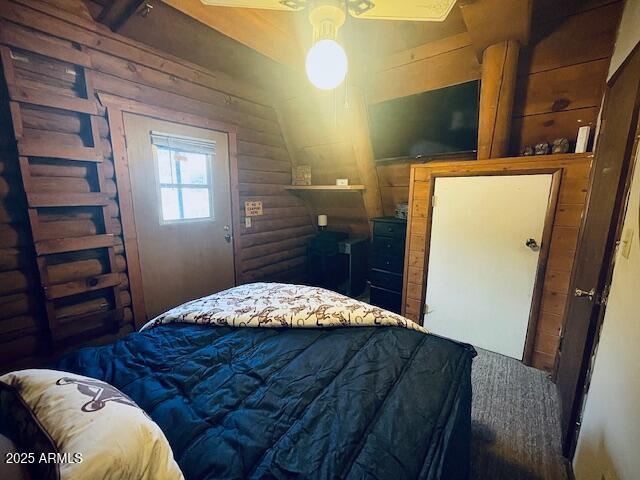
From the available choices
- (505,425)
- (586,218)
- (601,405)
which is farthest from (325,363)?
(586,218)

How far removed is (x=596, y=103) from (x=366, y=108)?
1678mm

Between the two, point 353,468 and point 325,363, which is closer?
point 353,468

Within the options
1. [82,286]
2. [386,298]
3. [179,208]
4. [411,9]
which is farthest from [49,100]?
[386,298]

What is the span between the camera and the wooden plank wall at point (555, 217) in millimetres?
1810

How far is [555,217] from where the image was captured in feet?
6.24

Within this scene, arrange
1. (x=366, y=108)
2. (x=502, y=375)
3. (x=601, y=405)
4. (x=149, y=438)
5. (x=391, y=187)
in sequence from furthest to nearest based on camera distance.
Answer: (x=391, y=187)
(x=366, y=108)
(x=502, y=375)
(x=601, y=405)
(x=149, y=438)

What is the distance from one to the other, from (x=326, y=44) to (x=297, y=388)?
1325mm

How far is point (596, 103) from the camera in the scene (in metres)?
1.82

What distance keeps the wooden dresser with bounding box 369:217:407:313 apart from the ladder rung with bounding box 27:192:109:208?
2.42 m

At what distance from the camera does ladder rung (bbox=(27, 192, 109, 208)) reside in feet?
5.57

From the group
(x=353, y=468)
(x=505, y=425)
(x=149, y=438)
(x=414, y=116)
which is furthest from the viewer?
(x=414, y=116)

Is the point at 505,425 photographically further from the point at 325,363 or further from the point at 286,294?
the point at 286,294

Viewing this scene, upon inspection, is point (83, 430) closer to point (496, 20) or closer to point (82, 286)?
point (82, 286)

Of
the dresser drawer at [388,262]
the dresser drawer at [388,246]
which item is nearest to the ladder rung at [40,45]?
the dresser drawer at [388,246]
